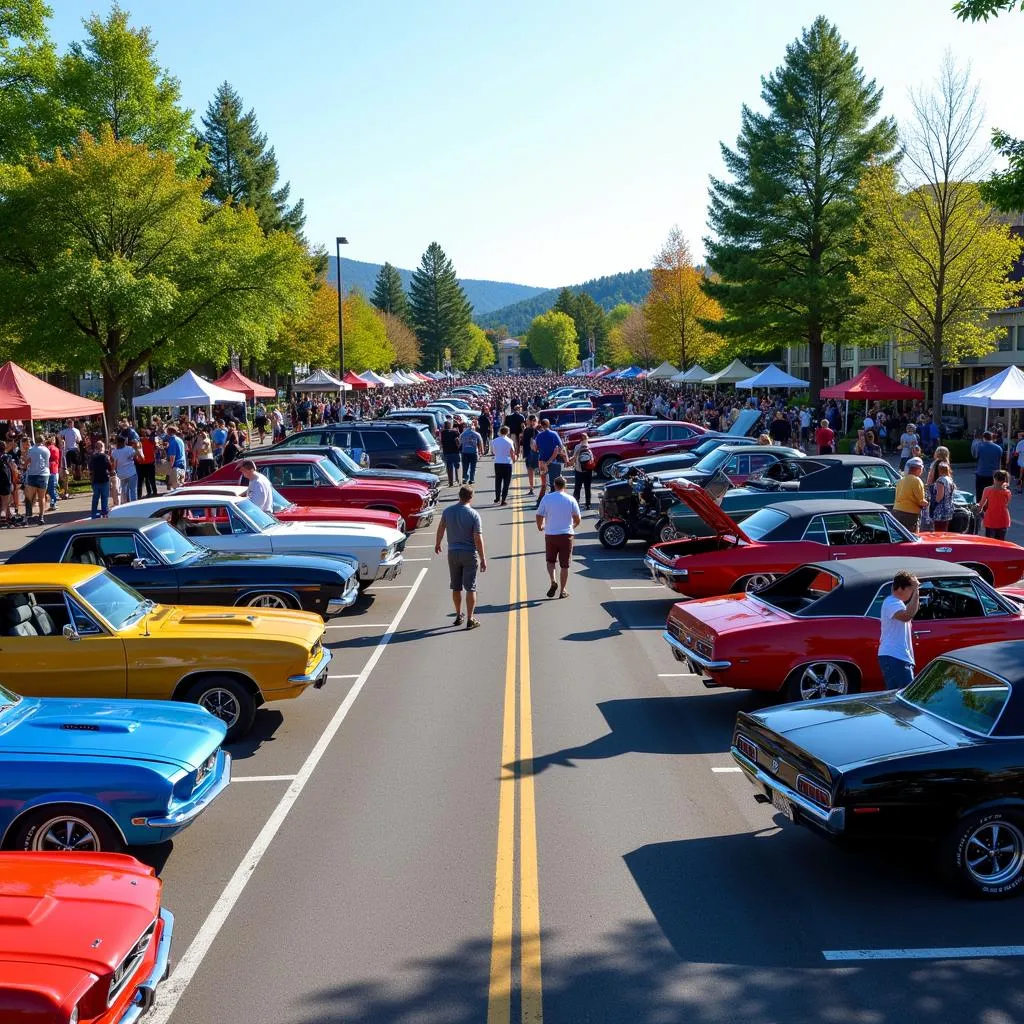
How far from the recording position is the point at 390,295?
138750 millimetres

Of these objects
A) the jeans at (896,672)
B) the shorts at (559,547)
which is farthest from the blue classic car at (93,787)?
the shorts at (559,547)

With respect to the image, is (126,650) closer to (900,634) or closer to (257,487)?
(900,634)

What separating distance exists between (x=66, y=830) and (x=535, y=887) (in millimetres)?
2833

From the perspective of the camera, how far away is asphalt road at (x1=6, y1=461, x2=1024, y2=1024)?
5.40 meters

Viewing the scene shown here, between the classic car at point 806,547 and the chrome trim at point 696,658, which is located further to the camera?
the classic car at point 806,547

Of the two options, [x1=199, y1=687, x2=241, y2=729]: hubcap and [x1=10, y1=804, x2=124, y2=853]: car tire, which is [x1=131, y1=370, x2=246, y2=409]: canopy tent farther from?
[x1=10, y1=804, x2=124, y2=853]: car tire

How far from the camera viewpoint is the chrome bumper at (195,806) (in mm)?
6590

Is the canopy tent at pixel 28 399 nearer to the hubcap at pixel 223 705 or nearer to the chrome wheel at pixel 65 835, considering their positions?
the hubcap at pixel 223 705

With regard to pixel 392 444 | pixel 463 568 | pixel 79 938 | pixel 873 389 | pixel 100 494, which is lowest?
pixel 79 938

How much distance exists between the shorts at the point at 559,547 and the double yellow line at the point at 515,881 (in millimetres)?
3996

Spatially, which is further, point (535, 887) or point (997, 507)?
point (997, 507)

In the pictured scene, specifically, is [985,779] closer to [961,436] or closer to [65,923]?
[65,923]

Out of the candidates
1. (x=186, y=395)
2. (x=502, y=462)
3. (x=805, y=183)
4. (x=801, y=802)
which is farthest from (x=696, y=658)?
(x=805, y=183)

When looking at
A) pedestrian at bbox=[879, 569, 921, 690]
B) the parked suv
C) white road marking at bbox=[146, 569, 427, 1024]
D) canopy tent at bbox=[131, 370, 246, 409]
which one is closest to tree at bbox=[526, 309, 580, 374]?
canopy tent at bbox=[131, 370, 246, 409]
